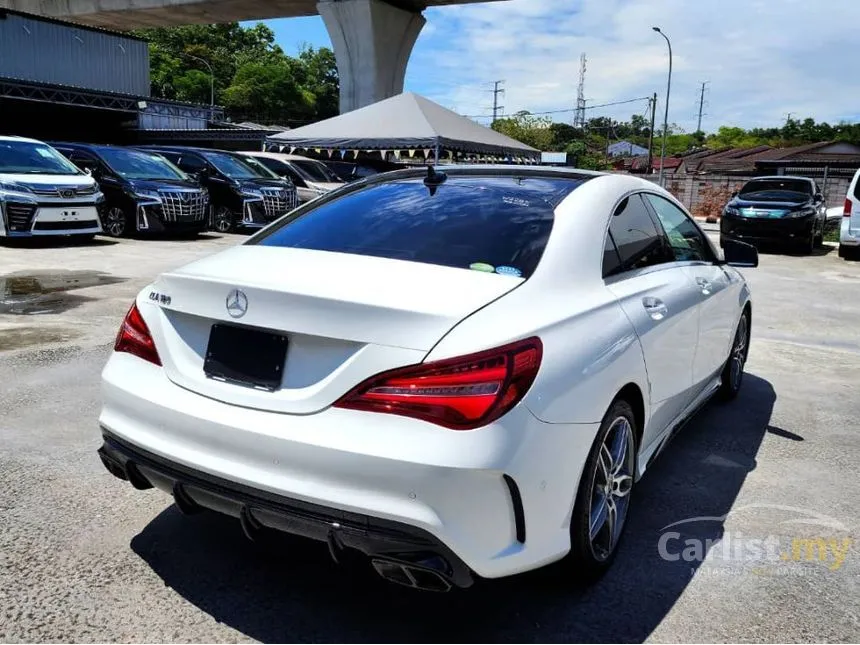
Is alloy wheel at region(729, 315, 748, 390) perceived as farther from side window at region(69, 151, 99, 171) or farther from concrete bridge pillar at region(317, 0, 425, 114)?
concrete bridge pillar at region(317, 0, 425, 114)

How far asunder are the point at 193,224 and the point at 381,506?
503 inches

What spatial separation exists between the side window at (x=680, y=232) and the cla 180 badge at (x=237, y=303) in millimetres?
2199

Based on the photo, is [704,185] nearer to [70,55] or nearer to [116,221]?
[116,221]

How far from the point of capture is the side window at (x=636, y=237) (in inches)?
125

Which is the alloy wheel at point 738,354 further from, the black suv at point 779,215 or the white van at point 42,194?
the black suv at point 779,215

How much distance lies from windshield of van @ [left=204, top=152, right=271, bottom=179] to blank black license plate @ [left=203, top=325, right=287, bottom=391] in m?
14.0

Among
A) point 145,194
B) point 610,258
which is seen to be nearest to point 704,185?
point 145,194

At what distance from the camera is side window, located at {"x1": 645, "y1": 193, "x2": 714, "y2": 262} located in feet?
12.7

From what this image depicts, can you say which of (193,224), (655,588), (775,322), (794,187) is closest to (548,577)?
(655,588)

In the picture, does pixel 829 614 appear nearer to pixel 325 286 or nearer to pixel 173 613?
pixel 325 286

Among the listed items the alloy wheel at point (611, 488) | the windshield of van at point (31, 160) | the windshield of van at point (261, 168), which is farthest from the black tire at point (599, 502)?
the windshield of van at point (261, 168)

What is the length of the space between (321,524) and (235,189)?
14.1 m

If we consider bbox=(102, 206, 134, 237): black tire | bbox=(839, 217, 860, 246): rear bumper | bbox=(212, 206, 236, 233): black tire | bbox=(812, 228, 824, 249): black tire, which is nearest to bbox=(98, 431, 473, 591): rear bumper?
bbox=(102, 206, 134, 237): black tire

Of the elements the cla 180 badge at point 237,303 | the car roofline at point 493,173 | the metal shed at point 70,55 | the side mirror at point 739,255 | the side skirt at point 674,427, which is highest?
the metal shed at point 70,55
